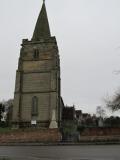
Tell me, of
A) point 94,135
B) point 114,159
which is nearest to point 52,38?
point 94,135

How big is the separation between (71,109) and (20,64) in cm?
2650

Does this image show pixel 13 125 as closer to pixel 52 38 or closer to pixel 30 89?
pixel 30 89

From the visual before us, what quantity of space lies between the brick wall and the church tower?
26.6 feet

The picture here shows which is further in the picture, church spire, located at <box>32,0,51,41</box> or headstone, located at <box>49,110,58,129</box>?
church spire, located at <box>32,0,51,41</box>

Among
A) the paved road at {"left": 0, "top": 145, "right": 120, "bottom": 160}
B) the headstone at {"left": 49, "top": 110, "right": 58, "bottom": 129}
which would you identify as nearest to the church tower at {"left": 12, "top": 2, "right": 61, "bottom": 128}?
the headstone at {"left": 49, "top": 110, "right": 58, "bottom": 129}

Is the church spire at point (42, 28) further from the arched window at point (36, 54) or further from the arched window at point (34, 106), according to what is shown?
the arched window at point (34, 106)

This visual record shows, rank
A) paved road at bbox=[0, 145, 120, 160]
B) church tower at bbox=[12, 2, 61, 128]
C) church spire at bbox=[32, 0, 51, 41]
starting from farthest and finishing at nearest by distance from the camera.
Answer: church spire at bbox=[32, 0, 51, 41] < church tower at bbox=[12, 2, 61, 128] < paved road at bbox=[0, 145, 120, 160]

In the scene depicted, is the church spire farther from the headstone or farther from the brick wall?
the brick wall

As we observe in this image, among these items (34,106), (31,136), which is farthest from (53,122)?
(31,136)

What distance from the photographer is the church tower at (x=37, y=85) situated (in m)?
48.0

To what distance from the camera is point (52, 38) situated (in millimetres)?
53812

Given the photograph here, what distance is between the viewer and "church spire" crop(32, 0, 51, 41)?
184ft

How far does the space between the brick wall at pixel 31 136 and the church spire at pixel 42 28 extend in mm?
21716

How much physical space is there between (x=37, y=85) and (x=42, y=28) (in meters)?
13.2
